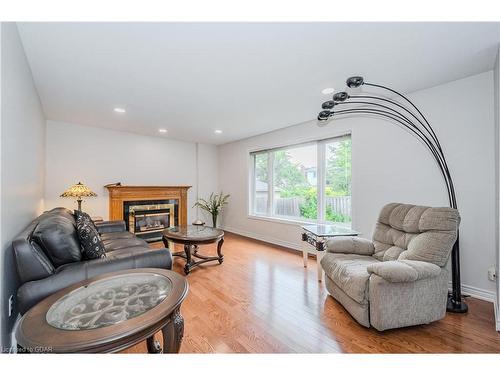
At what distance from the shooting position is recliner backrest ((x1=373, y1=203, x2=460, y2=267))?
1.85m

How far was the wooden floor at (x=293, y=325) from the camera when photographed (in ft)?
5.19

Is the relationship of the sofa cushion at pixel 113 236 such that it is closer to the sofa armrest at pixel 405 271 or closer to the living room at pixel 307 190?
the living room at pixel 307 190

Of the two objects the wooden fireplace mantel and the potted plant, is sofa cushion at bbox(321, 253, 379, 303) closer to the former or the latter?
the potted plant

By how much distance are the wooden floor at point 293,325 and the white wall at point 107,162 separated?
119 inches

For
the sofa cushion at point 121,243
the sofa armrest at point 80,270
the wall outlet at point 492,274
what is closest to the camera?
the sofa armrest at point 80,270

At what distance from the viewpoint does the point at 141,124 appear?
13.4 ft

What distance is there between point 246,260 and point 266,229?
1.33m

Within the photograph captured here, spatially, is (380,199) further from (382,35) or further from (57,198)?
(57,198)

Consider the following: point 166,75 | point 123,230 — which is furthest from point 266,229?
point 166,75

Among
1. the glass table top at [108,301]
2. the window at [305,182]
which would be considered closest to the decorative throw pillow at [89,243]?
the glass table top at [108,301]

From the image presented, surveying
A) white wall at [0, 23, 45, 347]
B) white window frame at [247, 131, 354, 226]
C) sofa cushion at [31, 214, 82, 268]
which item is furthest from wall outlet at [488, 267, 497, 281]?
white wall at [0, 23, 45, 347]

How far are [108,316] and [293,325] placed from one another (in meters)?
1.42

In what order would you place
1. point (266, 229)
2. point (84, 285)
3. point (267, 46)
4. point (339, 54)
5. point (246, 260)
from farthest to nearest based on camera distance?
point (266, 229) → point (246, 260) → point (339, 54) → point (267, 46) → point (84, 285)

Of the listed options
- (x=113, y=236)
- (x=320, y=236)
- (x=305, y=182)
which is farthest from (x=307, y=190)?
(x=113, y=236)
